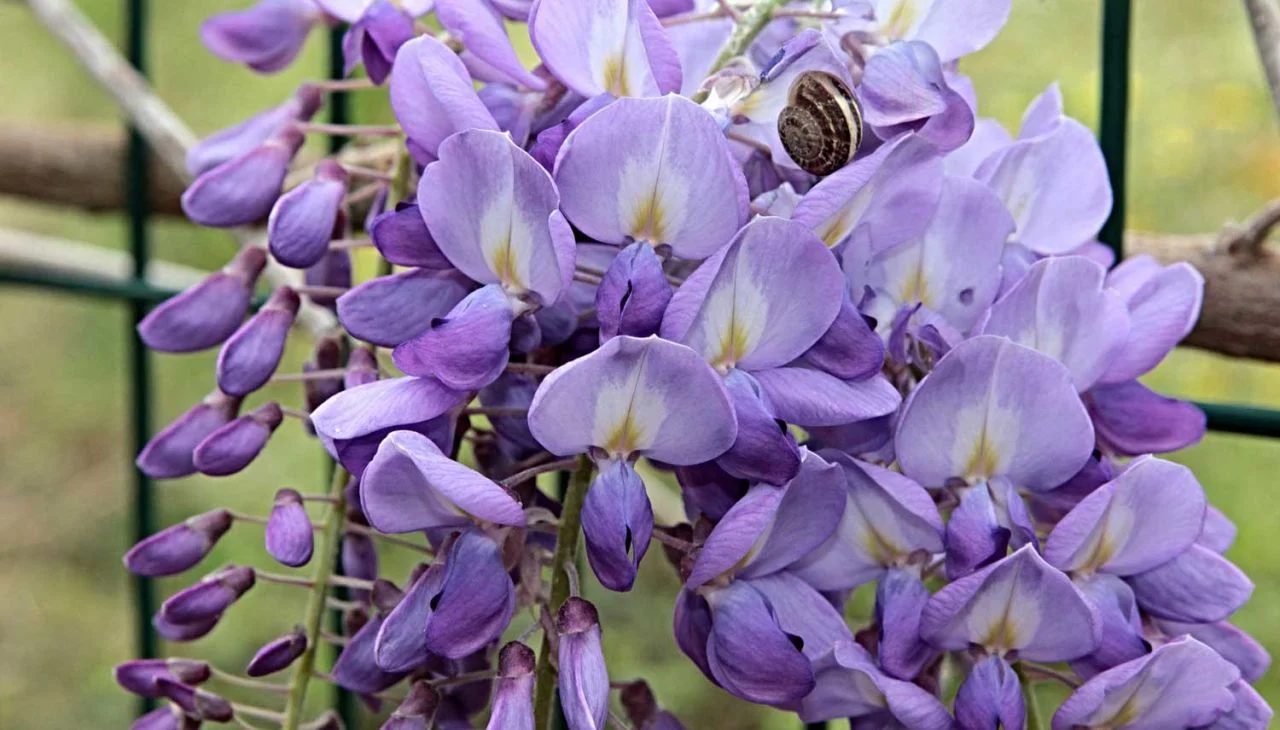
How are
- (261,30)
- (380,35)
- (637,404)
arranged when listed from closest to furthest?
(637,404)
(380,35)
(261,30)

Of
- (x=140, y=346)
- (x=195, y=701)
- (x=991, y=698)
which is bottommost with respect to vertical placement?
(x=140, y=346)

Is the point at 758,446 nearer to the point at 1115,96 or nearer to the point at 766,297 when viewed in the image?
the point at 766,297

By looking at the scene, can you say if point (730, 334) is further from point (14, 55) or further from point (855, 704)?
point (14, 55)

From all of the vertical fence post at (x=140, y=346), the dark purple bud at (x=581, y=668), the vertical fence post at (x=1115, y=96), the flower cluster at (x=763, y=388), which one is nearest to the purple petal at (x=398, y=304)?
the flower cluster at (x=763, y=388)

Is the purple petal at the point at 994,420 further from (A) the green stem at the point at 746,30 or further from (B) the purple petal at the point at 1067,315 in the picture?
(A) the green stem at the point at 746,30

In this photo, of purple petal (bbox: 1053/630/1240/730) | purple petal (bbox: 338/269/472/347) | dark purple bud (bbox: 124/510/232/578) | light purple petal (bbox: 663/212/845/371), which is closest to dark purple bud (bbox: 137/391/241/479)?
dark purple bud (bbox: 124/510/232/578)

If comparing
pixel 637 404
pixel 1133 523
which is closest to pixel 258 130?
pixel 637 404

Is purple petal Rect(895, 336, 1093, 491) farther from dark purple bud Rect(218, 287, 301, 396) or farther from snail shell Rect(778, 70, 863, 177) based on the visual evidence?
dark purple bud Rect(218, 287, 301, 396)
